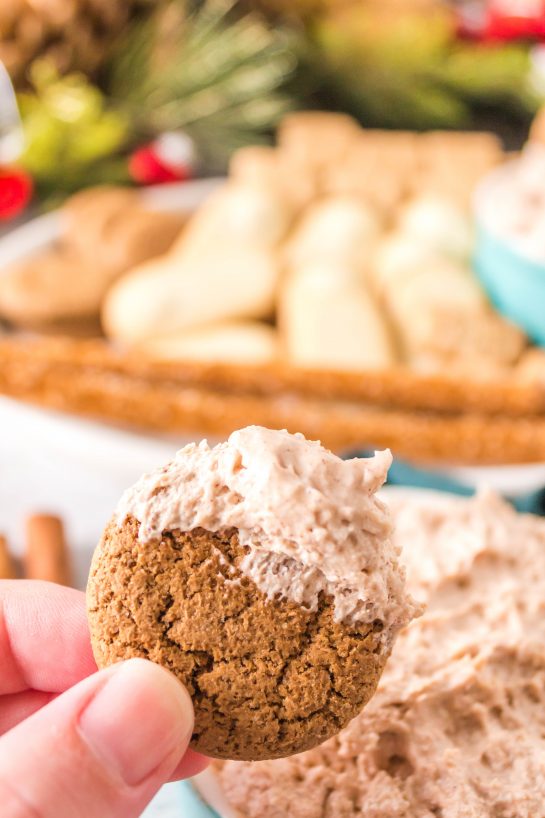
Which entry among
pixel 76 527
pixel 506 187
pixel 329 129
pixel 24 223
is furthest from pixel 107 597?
pixel 329 129

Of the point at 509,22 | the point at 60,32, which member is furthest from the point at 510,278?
the point at 509,22

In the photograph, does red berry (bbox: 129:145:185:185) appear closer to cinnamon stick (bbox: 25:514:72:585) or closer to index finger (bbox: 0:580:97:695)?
cinnamon stick (bbox: 25:514:72:585)

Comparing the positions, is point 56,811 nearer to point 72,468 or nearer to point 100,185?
point 72,468

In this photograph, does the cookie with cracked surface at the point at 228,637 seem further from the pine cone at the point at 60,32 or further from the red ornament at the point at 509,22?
the red ornament at the point at 509,22

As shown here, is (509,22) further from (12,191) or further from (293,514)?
(293,514)

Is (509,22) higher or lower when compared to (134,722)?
lower

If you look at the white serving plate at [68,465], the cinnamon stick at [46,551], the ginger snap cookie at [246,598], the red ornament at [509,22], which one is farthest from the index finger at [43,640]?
the red ornament at [509,22]
